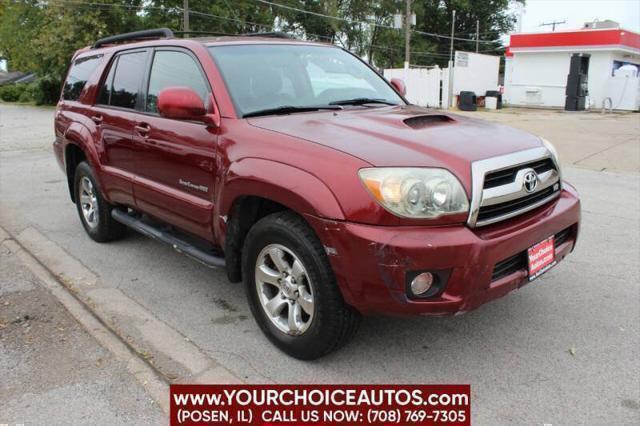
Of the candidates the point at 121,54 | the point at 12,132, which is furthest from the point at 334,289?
the point at 12,132

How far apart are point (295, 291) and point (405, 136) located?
1.02 m

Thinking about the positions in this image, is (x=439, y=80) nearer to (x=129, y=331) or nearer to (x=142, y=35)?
(x=142, y=35)

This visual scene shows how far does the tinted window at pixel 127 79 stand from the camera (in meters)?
4.43

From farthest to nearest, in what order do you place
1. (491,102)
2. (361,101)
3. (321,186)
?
(491,102) → (361,101) → (321,186)

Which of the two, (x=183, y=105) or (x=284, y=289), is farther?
(x=183, y=105)

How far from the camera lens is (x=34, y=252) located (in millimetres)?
5148

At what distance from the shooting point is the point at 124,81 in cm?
465

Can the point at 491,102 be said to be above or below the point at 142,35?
below

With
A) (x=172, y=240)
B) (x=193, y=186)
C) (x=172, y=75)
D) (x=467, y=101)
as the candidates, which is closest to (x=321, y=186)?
(x=193, y=186)

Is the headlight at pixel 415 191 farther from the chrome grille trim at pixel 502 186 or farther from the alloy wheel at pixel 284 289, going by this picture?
the alloy wheel at pixel 284 289

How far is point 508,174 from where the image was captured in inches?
116

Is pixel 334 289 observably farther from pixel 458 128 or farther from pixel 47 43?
pixel 47 43

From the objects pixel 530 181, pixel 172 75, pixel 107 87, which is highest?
pixel 172 75

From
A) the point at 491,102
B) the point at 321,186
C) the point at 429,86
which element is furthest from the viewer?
the point at 491,102
